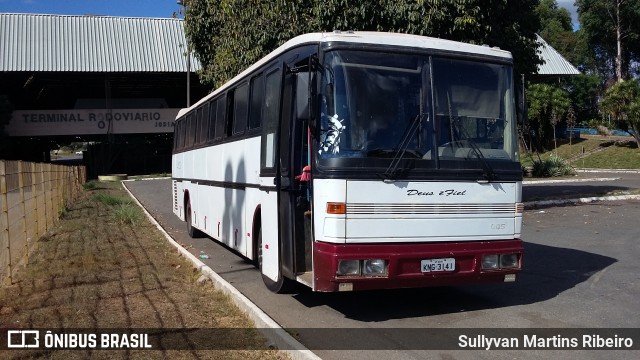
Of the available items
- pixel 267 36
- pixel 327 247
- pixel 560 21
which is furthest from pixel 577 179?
pixel 560 21

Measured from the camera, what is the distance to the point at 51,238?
46.8 ft

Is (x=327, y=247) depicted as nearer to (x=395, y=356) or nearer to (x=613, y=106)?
(x=395, y=356)

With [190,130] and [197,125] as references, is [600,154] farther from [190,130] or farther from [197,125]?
[197,125]

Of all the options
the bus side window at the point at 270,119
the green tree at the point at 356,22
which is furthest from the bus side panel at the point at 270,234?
the green tree at the point at 356,22

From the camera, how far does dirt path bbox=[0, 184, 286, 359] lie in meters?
6.06

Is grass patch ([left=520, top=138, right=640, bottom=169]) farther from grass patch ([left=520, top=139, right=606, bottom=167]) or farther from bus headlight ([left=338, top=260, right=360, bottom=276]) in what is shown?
bus headlight ([left=338, top=260, right=360, bottom=276])

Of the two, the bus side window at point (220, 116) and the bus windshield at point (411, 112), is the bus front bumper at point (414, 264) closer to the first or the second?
the bus windshield at point (411, 112)

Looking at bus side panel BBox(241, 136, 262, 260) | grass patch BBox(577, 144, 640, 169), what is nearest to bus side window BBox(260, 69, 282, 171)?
bus side panel BBox(241, 136, 262, 260)

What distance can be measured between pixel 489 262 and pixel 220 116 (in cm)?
619

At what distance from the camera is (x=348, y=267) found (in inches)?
258

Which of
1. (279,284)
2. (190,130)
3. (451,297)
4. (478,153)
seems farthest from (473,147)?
(190,130)

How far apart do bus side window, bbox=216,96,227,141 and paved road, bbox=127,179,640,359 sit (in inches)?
90.8

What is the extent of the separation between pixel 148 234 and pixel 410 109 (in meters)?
9.42

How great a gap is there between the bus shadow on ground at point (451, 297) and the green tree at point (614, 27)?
4734cm
